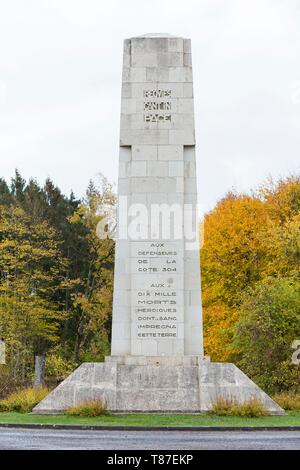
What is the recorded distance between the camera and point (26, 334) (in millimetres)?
54688

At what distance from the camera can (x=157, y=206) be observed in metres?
29.3

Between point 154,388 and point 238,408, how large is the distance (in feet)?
9.46

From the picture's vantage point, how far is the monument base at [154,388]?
26.6m

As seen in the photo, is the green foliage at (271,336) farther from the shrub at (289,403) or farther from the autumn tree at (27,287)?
the autumn tree at (27,287)

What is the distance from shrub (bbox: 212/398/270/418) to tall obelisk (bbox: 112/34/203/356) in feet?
9.72

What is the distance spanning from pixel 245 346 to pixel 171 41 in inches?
585

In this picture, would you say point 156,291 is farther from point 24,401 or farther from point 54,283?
point 54,283

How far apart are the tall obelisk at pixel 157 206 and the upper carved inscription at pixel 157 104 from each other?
0.11 feet

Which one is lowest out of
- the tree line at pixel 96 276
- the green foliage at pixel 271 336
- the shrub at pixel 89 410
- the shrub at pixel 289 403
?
the shrub at pixel 89 410

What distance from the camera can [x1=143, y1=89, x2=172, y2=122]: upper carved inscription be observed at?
2992 centimetres

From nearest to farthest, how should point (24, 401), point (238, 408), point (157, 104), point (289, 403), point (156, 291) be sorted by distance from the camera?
point (238, 408), point (24, 401), point (289, 403), point (156, 291), point (157, 104)

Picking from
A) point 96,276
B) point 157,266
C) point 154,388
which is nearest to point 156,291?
point 157,266

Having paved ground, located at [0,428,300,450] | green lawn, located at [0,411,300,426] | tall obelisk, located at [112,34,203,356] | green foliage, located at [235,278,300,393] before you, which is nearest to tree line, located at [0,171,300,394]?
green foliage, located at [235,278,300,393]

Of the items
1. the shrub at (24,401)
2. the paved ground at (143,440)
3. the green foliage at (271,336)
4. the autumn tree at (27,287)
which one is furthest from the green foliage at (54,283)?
the paved ground at (143,440)
